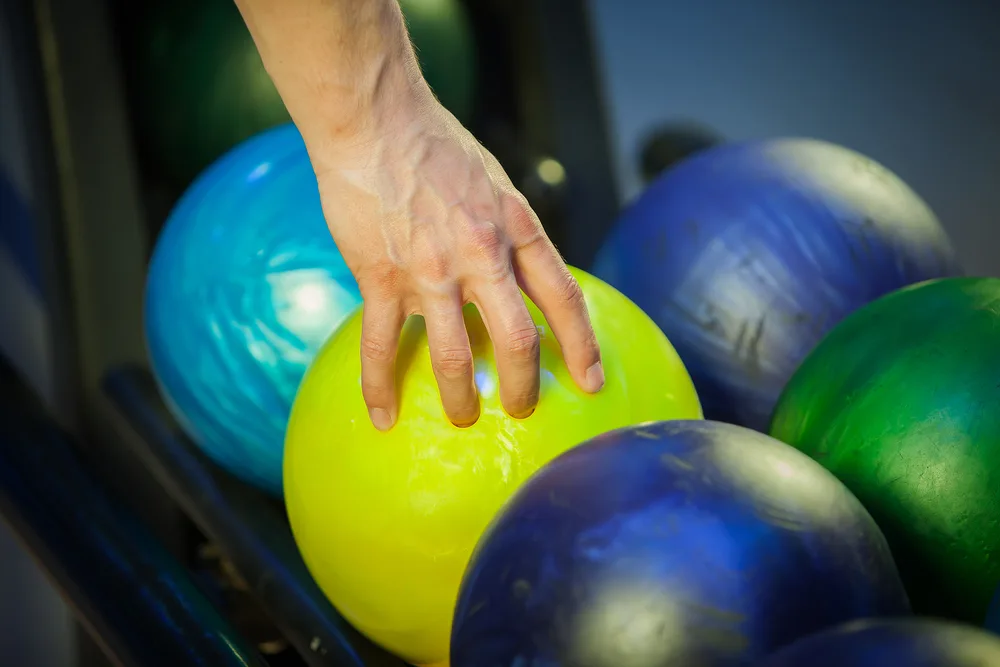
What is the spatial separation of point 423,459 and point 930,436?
38 centimetres

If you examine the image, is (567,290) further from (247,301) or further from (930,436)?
(247,301)

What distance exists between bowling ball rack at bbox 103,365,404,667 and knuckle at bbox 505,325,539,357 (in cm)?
34

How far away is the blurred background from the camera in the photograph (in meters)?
1.48

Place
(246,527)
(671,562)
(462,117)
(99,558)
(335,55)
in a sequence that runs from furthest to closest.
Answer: (462,117)
(246,527)
(99,558)
(335,55)
(671,562)

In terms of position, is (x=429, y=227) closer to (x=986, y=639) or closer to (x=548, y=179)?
(x=986, y=639)

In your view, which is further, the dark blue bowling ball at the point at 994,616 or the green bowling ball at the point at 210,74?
the green bowling ball at the point at 210,74

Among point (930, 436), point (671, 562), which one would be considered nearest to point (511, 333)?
point (671, 562)

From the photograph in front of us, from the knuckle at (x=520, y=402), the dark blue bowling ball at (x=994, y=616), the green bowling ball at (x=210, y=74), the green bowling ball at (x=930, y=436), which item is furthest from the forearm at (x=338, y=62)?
the green bowling ball at (x=210, y=74)

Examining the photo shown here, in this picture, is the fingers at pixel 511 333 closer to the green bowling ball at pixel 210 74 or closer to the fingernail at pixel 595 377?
Answer: the fingernail at pixel 595 377

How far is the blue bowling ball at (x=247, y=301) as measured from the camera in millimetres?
1104

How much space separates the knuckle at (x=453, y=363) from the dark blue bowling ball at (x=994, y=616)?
0.38m

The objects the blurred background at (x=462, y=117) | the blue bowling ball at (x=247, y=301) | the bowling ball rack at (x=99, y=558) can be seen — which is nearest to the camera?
the bowling ball rack at (x=99, y=558)

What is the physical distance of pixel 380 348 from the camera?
80 centimetres

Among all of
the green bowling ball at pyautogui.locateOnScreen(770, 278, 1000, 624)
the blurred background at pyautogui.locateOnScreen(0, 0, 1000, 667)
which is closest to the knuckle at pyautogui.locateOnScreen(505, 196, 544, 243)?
the green bowling ball at pyautogui.locateOnScreen(770, 278, 1000, 624)
